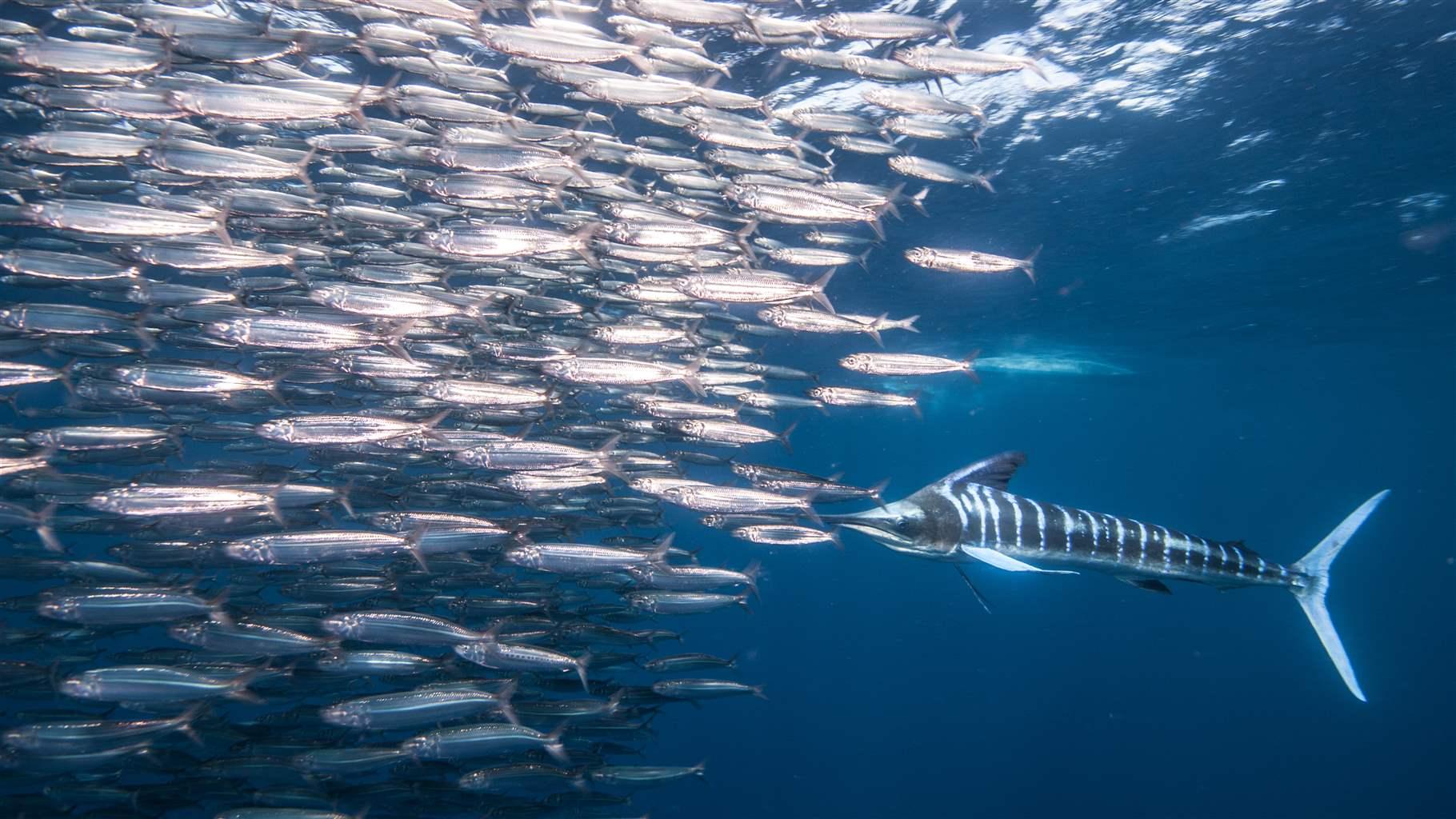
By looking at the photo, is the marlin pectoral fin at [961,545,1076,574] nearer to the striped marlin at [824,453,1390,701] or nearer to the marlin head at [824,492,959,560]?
the striped marlin at [824,453,1390,701]

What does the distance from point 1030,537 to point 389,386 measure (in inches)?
259

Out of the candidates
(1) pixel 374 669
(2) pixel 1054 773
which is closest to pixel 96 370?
(1) pixel 374 669

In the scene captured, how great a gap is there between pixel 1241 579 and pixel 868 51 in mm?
7897

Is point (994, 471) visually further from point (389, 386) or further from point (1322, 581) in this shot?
point (389, 386)

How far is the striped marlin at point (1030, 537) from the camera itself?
18.9ft

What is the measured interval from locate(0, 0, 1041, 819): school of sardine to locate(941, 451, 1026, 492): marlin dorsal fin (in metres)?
0.98

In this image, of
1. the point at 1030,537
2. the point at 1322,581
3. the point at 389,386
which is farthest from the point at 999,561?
the point at 389,386

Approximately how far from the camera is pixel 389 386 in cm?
765

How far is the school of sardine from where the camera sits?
18.2ft

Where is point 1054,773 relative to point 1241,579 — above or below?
below

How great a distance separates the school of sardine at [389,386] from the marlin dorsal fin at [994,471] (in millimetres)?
980

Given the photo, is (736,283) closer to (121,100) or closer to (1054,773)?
(121,100)

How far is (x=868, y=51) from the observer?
32.3 ft

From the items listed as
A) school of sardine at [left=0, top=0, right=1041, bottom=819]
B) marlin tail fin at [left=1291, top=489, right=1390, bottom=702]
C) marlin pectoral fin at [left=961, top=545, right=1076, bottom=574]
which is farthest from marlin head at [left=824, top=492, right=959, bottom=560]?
marlin tail fin at [left=1291, top=489, right=1390, bottom=702]
